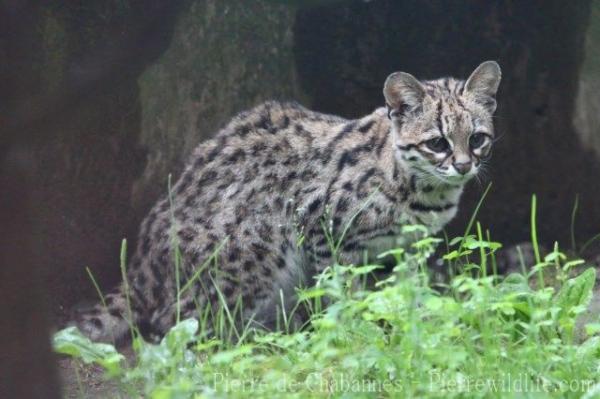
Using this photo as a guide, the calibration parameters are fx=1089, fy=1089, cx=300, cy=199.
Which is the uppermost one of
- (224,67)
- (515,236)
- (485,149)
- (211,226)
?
(224,67)

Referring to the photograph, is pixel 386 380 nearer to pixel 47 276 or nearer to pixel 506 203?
pixel 47 276

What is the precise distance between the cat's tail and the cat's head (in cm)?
189

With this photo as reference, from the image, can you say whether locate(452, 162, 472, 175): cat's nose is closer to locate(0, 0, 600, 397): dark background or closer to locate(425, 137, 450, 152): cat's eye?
locate(425, 137, 450, 152): cat's eye

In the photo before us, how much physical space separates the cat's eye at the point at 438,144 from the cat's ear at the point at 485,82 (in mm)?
400

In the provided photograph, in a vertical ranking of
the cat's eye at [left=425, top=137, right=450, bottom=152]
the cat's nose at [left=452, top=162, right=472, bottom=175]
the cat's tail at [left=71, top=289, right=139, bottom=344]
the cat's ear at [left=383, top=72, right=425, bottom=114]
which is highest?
the cat's ear at [left=383, top=72, right=425, bottom=114]

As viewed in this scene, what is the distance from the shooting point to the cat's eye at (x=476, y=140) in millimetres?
6382

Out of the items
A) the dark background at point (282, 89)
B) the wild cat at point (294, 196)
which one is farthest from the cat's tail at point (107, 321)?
the dark background at point (282, 89)

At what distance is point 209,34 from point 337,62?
919mm

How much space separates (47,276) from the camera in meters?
6.66

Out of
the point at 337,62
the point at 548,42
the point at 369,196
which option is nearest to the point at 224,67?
the point at 337,62

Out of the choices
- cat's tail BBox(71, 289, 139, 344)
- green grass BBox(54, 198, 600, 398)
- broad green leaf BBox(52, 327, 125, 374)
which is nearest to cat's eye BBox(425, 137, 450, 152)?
green grass BBox(54, 198, 600, 398)

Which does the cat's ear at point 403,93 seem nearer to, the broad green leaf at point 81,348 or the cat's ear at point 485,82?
the cat's ear at point 485,82

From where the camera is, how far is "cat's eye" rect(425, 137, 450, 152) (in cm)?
633

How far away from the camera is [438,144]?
636 cm
